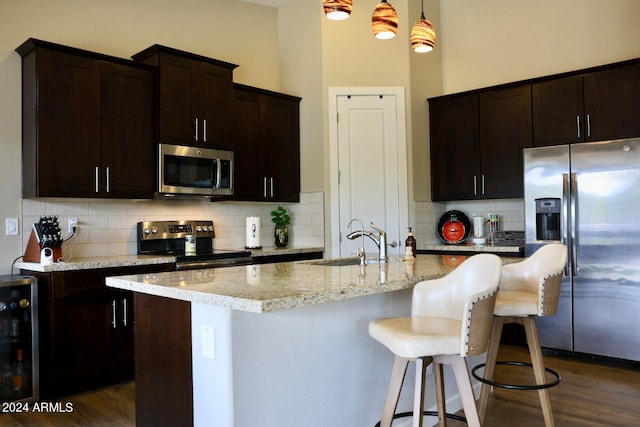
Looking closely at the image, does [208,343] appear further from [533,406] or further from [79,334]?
[533,406]

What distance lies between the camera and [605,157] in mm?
3906

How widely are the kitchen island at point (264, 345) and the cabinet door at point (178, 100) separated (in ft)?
6.45

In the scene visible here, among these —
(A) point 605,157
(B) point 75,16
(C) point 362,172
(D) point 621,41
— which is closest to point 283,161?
(C) point 362,172

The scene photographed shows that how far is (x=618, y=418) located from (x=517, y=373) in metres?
0.88

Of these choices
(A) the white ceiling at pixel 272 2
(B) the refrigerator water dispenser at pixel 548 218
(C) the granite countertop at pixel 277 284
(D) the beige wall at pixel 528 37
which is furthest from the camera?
(A) the white ceiling at pixel 272 2

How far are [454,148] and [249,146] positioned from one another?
2008mm

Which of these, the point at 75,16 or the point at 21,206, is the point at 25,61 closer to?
the point at 75,16

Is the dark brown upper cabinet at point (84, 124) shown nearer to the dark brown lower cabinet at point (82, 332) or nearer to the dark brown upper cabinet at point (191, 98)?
the dark brown upper cabinet at point (191, 98)

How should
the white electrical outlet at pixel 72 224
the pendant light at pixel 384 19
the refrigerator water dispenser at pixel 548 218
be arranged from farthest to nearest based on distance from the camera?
the refrigerator water dispenser at pixel 548 218 < the white electrical outlet at pixel 72 224 < the pendant light at pixel 384 19

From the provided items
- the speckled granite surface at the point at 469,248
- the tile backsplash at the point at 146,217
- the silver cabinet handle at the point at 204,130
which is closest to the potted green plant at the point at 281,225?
the tile backsplash at the point at 146,217

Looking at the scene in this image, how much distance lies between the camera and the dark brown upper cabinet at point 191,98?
4020 mm

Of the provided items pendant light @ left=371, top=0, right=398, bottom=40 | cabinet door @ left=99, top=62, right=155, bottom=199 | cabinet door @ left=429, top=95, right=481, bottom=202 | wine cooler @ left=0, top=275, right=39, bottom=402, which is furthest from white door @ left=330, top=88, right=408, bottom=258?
wine cooler @ left=0, top=275, right=39, bottom=402

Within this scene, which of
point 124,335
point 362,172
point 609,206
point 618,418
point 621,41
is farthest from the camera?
point 362,172

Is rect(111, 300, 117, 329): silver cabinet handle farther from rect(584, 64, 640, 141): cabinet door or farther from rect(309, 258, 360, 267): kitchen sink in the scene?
rect(584, 64, 640, 141): cabinet door
